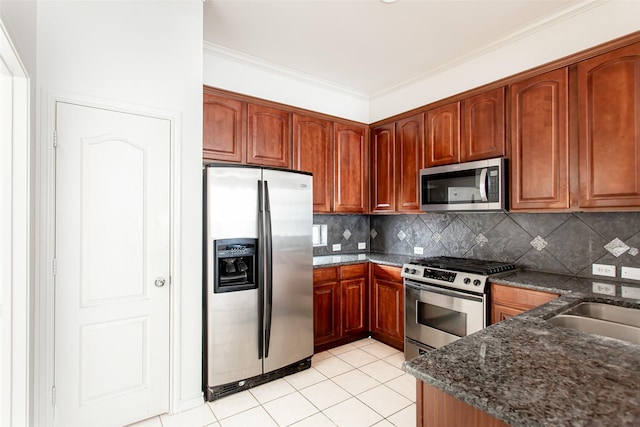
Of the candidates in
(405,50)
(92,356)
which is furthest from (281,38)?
(92,356)

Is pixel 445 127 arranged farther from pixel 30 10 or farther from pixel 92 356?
pixel 92 356

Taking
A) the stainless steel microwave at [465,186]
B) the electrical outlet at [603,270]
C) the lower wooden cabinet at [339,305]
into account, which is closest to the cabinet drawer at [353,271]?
the lower wooden cabinet at [339,305]

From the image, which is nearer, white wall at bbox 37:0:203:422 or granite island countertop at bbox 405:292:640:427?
granite island countertop at bbox 405:292:640:427

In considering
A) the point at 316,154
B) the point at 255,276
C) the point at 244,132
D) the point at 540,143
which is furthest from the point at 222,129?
the point at 540,143

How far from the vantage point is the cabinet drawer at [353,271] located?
11.1 feet

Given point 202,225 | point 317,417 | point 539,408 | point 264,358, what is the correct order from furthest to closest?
1. point 264,358
2. point 202,225
3. point 317,417
4. point 539,408

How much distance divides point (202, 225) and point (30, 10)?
1.49m

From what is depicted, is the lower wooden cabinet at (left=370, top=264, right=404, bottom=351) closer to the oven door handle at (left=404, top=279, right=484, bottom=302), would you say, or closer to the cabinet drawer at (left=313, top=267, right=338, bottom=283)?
the oven door handle at (left=404, top=279, right=484, bottom=302)

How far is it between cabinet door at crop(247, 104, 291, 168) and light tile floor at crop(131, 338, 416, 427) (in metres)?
1.94

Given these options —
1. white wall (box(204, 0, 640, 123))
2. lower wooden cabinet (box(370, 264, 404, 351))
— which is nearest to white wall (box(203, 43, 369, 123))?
white wall (box(204, 0, 640, 123))

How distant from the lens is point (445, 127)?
10.2 feet

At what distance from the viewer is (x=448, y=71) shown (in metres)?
3.25

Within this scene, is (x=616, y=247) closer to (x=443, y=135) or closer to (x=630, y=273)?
(x=630, y=273)

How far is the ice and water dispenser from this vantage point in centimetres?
241
